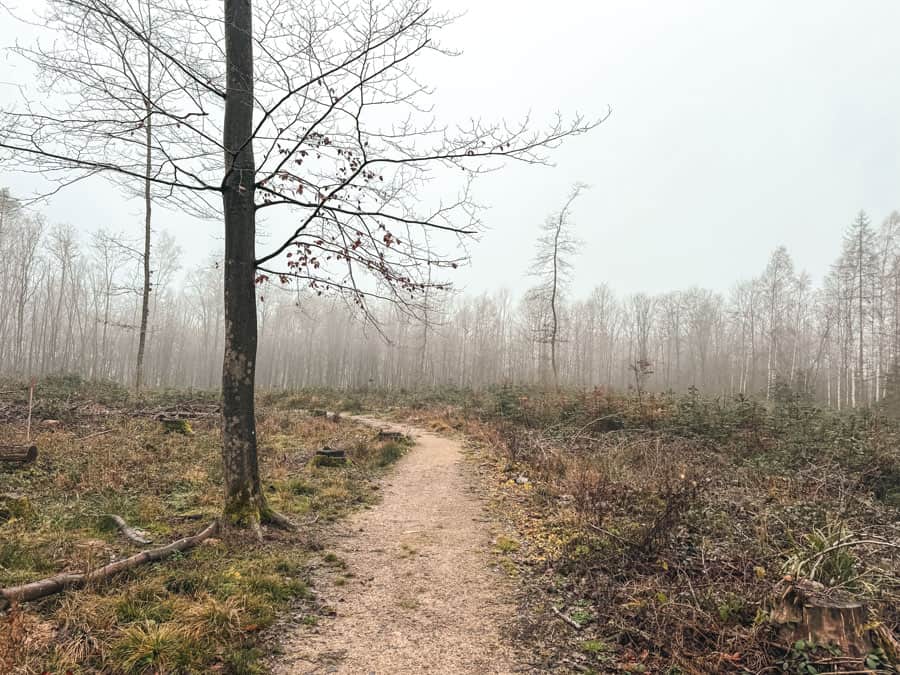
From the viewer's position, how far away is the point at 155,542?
434 centimetres

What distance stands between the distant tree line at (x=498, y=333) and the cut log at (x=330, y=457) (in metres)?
16.4

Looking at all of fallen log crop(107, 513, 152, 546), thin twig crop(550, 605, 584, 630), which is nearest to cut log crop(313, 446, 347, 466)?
fallen log crop(107, 513, 152, 546)

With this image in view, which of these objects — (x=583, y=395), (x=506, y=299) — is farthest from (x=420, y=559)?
(x=506, y=299)

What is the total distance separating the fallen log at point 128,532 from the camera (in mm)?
4203

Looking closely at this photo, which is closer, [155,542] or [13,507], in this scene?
[155,542]

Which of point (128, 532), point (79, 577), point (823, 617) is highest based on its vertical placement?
point (823, 617)

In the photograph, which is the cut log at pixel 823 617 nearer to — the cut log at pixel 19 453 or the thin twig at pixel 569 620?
the thin twig at pixel 569 620

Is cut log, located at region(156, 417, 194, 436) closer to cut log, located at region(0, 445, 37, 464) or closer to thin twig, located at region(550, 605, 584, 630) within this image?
cut log, located at region(0, 445, 37, 464)

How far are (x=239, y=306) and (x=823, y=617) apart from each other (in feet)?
18.0

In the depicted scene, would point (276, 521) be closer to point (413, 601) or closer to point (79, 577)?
point (79, 577)

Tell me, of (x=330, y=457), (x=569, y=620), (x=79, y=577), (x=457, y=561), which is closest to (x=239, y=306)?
(x=79, y=577)

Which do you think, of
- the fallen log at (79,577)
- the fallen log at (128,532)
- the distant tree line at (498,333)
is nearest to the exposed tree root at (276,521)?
the fallen log at (79,577)

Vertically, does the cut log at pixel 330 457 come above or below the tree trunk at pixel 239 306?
below

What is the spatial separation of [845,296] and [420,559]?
32577mm
